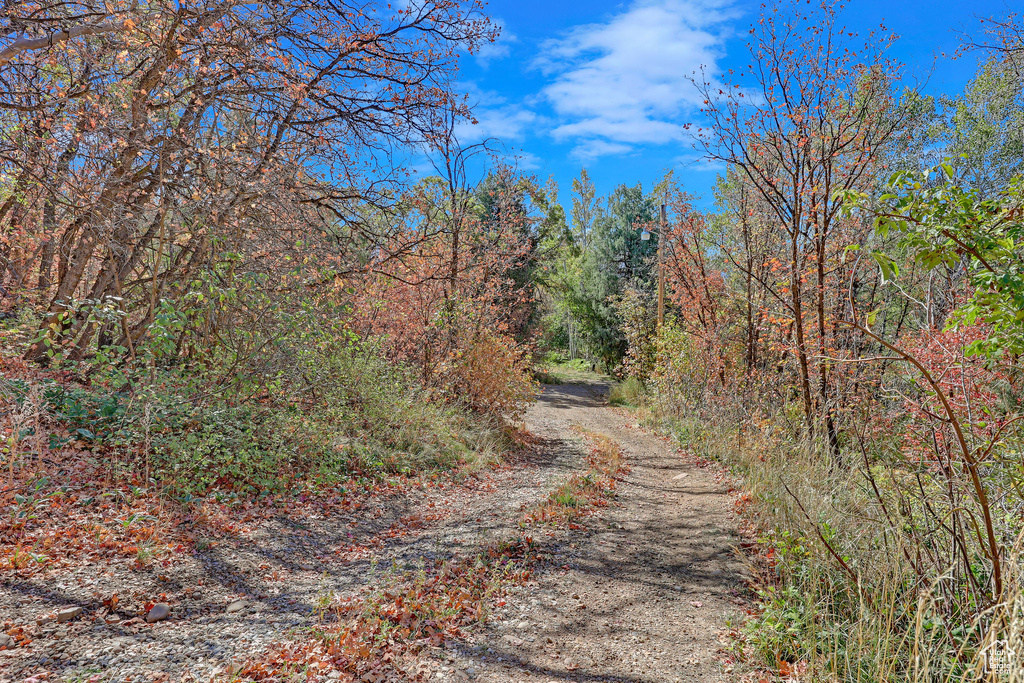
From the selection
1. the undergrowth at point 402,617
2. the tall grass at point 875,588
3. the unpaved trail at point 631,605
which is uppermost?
the tall grass at point 875,588

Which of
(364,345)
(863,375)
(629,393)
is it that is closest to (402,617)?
(364,345)

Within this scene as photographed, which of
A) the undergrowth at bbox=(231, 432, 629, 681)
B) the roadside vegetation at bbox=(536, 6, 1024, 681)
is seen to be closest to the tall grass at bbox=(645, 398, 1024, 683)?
the roadside vegetation at bbox=(536, 6, 1024, 681)

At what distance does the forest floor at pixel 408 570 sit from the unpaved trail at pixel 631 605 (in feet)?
0.05

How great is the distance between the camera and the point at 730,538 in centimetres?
537

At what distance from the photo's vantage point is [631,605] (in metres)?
4.16

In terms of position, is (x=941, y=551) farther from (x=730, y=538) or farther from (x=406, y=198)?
(x=406, y=198)

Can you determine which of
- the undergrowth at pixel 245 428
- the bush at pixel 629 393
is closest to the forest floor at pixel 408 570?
the undergrowth at pixel 245 428

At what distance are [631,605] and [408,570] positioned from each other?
1.80 m

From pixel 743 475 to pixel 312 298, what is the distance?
6261 mm

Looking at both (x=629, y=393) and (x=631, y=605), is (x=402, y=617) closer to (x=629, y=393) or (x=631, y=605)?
(x=631, y=605)

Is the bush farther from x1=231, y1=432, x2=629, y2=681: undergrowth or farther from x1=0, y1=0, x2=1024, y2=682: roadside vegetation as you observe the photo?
x1=231, y1=432, x2=629, y2=681: undergrowth

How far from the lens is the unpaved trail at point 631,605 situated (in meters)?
3.31

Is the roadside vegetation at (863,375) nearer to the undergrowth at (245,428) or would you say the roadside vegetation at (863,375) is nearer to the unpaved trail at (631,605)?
the unpaved trail at (631,605)

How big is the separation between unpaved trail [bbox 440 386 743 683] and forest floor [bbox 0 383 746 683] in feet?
0.05
